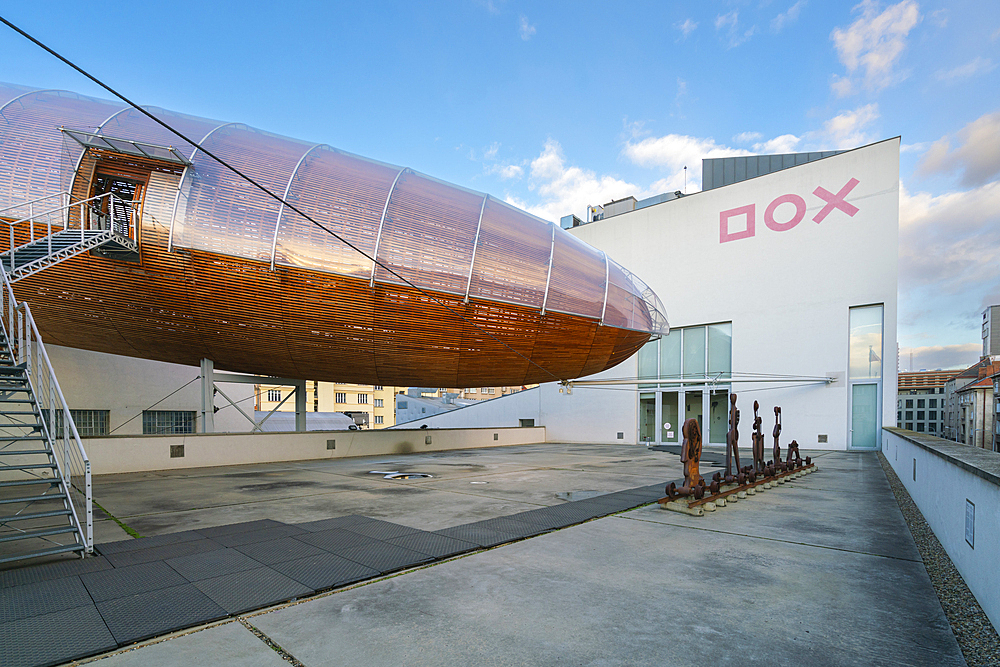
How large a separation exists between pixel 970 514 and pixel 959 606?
2.62 ft

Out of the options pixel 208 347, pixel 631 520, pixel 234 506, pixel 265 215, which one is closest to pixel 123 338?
pixel 208 347

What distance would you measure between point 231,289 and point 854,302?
83.6 ft

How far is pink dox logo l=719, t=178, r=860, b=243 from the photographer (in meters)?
24.5

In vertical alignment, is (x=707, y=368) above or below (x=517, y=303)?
below

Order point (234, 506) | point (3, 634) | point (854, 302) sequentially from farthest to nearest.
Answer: point (854, 302), point (234, 506), point (3, 634)

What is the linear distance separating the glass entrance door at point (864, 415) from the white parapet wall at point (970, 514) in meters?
18.8

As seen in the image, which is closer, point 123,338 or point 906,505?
point 906,505

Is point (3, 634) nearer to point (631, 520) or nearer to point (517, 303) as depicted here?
point (631, 520)

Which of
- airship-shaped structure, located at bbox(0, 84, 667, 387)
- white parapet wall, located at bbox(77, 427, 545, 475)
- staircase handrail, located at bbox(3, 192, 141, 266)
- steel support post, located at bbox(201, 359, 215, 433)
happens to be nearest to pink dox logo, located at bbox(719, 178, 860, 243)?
airship-shaped structure, located at bbox(0, 84, 667, 387)

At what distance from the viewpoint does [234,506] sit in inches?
345

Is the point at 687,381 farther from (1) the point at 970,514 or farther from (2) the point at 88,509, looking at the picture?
(2) the point at 88,509

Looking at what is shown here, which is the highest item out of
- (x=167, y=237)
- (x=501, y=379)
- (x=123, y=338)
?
(x=167, y=237)

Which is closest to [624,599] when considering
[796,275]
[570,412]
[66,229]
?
[66,229]

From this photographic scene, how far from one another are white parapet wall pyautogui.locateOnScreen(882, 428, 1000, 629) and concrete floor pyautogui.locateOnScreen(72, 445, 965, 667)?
38cm
